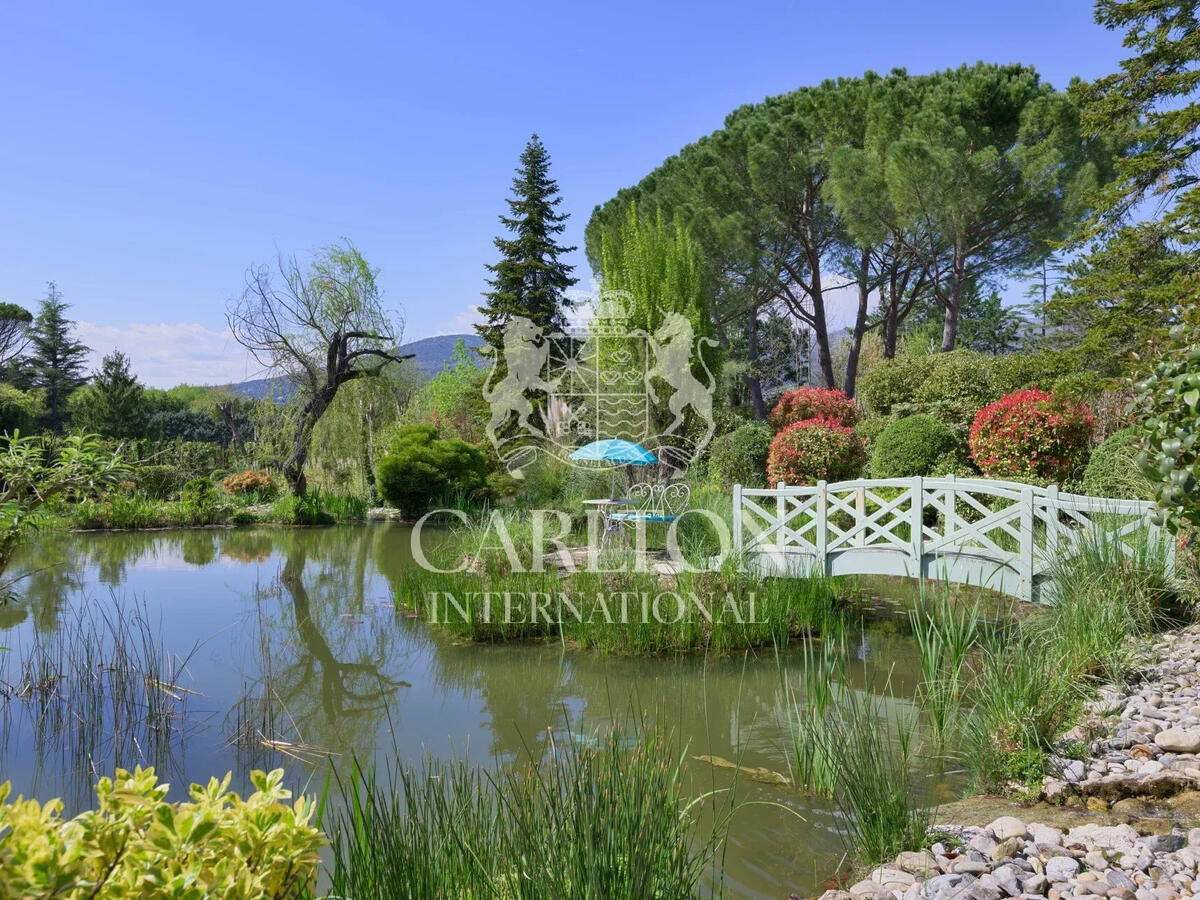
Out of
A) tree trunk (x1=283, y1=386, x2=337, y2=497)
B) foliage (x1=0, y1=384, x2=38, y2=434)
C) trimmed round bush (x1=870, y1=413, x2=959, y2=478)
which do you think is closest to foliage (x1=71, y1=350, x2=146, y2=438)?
foliage (x1=0, y1=384, x2=38, y2=434)

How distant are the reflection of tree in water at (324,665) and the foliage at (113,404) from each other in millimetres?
15536

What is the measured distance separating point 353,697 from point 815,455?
7484 millimetres

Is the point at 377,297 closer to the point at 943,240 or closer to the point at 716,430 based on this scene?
the point at 716,430

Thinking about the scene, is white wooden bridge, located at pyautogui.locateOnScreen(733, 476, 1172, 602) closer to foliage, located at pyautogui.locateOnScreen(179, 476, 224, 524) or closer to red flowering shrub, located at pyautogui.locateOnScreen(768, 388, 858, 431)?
red flowering shrub, located at pyautogui.locateOnScreen(768, 388, 858, 431)

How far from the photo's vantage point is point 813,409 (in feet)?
47.9

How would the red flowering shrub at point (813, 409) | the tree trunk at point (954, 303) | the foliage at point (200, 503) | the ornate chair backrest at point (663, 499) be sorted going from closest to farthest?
1. the ornate chair backrest at point (663, 499)
2. the red flowering shrub at point (813, 409)
3. the tree trunk at point (954, 303)
4. the foliage at point (200, 503)

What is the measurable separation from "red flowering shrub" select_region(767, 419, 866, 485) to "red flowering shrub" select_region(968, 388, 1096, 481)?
206 cm

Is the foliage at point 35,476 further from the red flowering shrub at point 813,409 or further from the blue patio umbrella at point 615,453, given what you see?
the red flowering shrub at point 813,409

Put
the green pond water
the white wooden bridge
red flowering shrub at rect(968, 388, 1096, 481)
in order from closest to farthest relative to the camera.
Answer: the green pond water → the white wooden bridge → red flowering shrub at rect(968, 388, 1096, 481)

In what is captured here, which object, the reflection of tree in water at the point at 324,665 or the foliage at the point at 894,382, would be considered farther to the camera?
the foliage at the point at 894,382

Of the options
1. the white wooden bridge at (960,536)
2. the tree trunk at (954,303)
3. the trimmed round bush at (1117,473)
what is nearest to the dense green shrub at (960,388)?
the tree trunk at (954,303)

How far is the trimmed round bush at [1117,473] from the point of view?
21.0ft

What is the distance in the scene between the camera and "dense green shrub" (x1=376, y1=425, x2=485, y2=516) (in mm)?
15820

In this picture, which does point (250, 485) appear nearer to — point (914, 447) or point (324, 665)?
point (324, 665)
